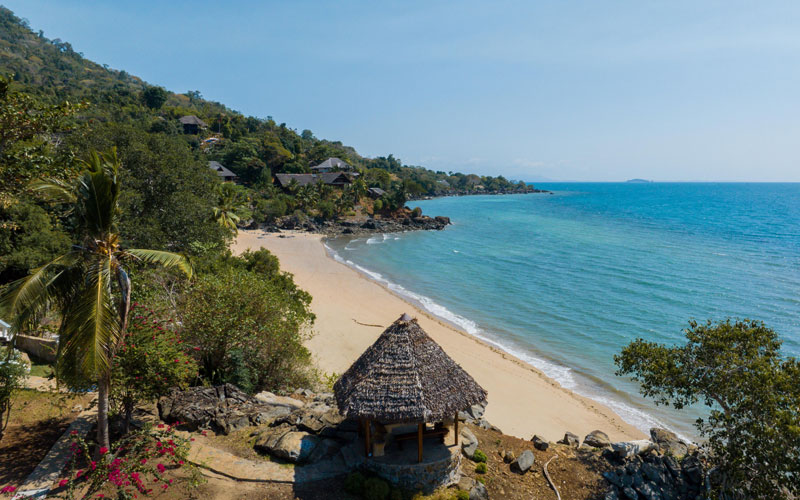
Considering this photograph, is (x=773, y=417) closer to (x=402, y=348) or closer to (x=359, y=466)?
(x=402, y=348)

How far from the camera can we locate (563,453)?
13109 mm

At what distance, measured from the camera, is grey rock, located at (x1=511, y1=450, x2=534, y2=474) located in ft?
38.4

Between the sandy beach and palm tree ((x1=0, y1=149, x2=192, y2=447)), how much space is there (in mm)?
12994

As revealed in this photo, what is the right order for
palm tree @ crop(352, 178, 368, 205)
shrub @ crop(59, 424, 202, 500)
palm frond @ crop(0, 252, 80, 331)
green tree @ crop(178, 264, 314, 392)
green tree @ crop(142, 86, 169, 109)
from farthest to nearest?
green tree @ crop(142, 86, 169, 109), palm tree @ crop(352, 178, 368, 205), green tree @ crop(178, 264, 314, 392), shrub @ crop(59, 424, 202, 500), palm frond @ crop(0, 252, 80, 331)

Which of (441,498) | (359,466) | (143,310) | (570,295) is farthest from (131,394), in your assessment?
(570,295)

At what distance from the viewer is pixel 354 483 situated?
10.1 m

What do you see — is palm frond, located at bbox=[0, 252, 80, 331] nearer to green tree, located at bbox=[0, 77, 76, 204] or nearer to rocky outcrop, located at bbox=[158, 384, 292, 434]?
green tree, located at bbox=[0, 77, 76, 204]

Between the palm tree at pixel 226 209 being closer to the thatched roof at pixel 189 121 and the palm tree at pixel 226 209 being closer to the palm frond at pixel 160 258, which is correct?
the palm frond at pixel 160 258

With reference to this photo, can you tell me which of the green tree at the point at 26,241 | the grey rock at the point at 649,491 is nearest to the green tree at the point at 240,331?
the green tree at the point at 26,241

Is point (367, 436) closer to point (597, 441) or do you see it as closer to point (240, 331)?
point (240, 331)

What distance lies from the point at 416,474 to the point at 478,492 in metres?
1.70

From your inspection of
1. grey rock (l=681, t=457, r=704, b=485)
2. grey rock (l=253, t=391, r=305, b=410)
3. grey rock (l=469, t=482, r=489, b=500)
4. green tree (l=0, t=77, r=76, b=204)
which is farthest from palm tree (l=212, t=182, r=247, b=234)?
grey rock (l=681, t=457, r=704, b=485)

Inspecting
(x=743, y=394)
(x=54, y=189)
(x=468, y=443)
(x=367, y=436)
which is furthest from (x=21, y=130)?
(x=743, y=394)

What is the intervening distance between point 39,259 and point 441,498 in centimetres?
1877
